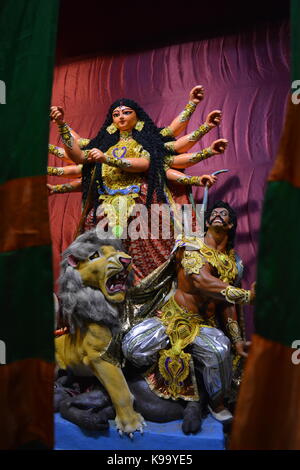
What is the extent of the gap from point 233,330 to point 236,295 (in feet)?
1.15

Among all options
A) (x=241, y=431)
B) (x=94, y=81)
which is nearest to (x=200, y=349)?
(x=241, y=431)

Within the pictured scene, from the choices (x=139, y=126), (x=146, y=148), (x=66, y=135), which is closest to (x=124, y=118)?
(x=139, y=126)

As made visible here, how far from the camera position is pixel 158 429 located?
2492mm

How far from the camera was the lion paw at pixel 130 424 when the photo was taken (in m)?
2.46

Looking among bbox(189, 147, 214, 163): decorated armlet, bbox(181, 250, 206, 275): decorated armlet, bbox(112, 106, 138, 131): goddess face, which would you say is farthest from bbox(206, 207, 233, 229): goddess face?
bbox(112, 106, 138, 131): goddess face

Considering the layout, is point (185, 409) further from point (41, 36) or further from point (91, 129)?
point (91, 129)

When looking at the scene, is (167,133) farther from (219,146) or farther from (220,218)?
(220,218)

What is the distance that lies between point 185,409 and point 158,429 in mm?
159

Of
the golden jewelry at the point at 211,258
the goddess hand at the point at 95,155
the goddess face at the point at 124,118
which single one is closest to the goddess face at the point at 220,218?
the golden jewelry at the point at 211,258

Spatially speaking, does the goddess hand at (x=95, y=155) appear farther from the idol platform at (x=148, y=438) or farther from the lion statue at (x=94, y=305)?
the idol platform at (x=148, y=438)

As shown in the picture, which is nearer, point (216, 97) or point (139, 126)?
point (139, 126)

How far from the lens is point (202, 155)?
315 cm

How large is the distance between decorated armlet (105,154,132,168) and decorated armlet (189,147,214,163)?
14.6 inches

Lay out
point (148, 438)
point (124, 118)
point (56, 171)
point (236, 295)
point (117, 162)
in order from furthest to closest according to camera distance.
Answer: point (56, 171) → point (124, 118) → point (117, 162) → point (236, 295) → point (148, 438)
